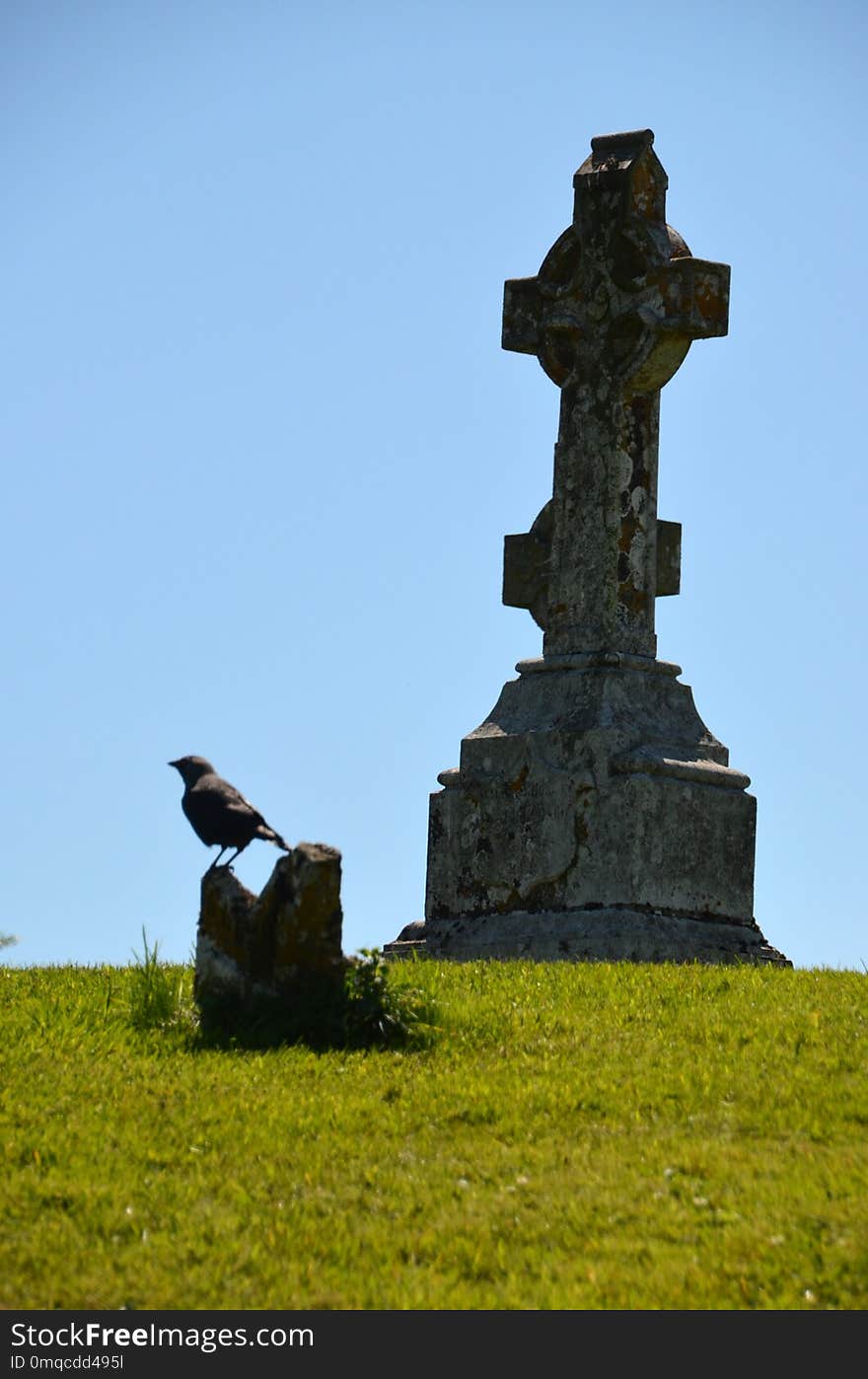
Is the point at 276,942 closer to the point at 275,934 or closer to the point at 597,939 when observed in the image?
the point at 275,934

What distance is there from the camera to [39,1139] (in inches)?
294

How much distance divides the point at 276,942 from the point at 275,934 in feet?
0.14

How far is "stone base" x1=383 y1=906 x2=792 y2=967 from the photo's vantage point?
449 inches

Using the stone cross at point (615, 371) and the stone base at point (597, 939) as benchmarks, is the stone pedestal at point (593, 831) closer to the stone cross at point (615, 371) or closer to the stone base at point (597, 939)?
the stone base at point (597, 939)

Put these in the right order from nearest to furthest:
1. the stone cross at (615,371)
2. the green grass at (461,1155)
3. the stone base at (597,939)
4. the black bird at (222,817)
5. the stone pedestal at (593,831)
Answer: the green grass at (461,1155) → the black bird at (222,817) → the stone base at (597,939) → the stone pedestal at (593,831) → the stone cross at (615,371)

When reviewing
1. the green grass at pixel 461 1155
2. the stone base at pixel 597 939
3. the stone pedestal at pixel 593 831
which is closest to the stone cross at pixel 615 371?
the stone pedestal at pixel 593 831

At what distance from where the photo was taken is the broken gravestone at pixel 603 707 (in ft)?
38.3

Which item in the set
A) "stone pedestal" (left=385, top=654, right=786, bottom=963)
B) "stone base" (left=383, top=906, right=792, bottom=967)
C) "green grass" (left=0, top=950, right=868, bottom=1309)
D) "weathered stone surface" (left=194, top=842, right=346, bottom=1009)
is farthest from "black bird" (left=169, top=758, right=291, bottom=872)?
"stone pedestal" (left=385, top=654, right=786, bottom=963)

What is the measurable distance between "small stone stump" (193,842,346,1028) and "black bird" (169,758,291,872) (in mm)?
244

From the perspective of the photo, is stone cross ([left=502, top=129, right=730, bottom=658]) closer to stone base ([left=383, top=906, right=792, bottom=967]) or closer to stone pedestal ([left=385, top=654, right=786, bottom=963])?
stone pedestal ([left=385, top=654, right=786, bottom=963])

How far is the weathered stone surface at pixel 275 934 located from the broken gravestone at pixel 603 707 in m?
2.85
